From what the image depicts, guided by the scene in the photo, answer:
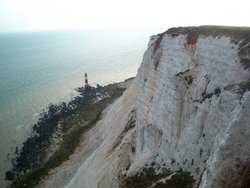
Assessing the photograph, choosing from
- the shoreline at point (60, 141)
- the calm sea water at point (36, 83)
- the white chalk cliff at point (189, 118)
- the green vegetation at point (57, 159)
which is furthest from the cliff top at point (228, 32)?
the calm sea water at point (36, 83)

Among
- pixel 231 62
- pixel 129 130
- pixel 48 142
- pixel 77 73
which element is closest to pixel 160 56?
pixel 129 130

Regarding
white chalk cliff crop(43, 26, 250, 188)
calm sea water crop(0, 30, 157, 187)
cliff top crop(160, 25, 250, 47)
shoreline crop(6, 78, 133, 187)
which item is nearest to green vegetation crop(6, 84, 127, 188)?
shoreline crop(6, 78, 133, 187)

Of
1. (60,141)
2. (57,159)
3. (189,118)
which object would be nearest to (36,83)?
(60,141)

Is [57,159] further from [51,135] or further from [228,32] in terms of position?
[228,32]

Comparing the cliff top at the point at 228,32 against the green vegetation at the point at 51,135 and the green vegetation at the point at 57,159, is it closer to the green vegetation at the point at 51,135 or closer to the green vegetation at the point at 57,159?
the green vegetation at the point at 57,159

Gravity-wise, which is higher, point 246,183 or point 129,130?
point 246,183

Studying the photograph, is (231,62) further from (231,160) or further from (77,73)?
(77,73)

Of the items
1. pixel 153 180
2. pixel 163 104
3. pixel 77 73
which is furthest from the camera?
pixel 77 73

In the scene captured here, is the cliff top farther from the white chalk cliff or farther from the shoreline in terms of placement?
the shoreline
